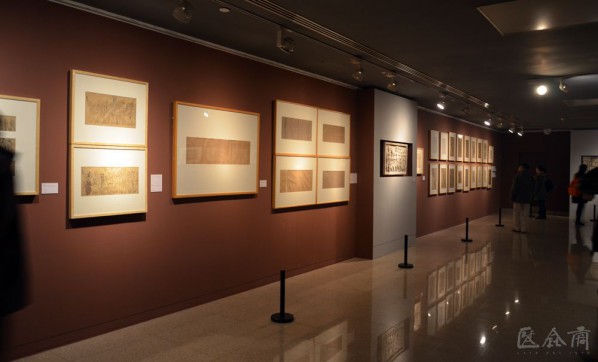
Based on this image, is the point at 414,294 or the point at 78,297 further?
the point at 414,294

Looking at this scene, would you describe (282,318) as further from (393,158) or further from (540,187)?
(540,187)

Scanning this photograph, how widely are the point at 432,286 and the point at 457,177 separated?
8.11 metres

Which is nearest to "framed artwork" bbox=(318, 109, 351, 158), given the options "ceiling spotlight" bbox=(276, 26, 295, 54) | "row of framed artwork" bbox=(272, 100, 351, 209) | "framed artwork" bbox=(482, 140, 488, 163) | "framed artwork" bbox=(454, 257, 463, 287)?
"row of framed artwork" bbox=(272, 100, 351, 209)

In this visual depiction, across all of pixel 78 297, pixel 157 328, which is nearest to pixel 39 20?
pixel 78 297

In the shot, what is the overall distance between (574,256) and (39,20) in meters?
10.5

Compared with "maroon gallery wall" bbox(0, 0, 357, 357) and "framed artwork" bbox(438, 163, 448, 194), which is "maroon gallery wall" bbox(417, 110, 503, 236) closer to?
"framed artwork" bbox(438, 163, 448, 194)

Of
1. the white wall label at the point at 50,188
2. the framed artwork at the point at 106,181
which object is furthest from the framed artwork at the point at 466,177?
the white wall label at the point at 50,188

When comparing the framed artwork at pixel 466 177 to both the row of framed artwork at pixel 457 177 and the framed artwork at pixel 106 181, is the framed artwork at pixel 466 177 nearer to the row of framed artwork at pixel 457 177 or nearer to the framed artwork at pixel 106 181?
the row of framed artwork at pixel 457 177

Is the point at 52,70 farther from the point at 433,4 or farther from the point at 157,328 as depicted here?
the point at 433,4

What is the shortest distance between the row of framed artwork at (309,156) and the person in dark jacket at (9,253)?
16.0ft

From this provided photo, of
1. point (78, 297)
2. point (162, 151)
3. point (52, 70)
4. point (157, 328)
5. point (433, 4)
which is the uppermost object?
point (433, 4)

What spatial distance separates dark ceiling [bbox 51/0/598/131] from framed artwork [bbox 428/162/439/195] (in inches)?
150

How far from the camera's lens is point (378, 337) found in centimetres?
489

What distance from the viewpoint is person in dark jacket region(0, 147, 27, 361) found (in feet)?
7.34
